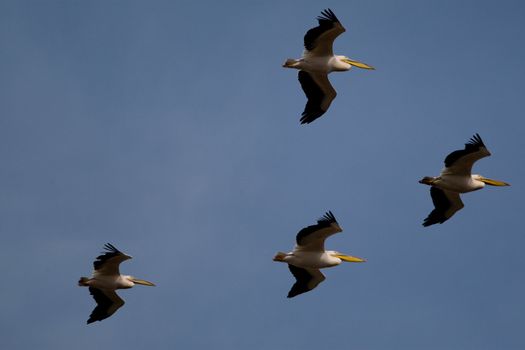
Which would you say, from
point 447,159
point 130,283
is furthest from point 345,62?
point 130,283

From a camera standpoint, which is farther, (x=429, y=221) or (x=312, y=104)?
(x=429, y=221)

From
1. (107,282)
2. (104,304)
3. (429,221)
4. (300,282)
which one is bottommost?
(300,282)

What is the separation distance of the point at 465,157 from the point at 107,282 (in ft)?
25.6

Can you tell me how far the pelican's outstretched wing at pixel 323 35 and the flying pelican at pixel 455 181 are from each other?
11.2 feet

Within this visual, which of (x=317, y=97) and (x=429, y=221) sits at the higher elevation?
(x=317, y=97)

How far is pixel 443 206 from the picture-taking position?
31.0 m

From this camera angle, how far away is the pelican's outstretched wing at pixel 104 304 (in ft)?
98.0

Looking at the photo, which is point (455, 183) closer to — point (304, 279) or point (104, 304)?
point (304, 279)

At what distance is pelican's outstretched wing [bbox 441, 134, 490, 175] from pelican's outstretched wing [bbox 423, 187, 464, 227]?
2.41ft

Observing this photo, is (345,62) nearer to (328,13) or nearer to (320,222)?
(328,13)

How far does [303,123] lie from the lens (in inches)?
1198

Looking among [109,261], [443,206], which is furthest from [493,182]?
[109,261]

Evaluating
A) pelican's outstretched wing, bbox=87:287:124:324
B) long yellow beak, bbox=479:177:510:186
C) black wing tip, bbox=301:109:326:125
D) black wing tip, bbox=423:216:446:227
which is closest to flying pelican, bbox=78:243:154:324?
pelican's outstretched wing, bbox=87:287:124:324

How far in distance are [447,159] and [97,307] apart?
789 cm
